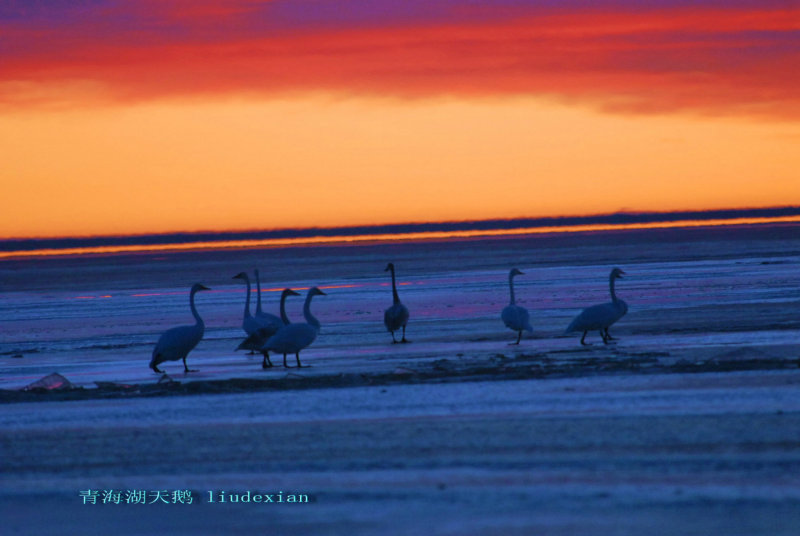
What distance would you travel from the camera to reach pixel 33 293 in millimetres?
43781

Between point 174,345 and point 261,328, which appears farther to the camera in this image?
point 261,328

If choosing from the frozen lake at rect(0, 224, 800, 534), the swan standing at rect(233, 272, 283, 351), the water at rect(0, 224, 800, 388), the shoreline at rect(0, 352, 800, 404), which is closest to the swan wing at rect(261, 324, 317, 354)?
the water at rect(0, 224, 800, 388)

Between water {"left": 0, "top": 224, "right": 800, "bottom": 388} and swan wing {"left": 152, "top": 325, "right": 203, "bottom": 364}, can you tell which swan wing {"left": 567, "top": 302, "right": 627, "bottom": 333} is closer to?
water {"left": 0, "top": 224, "right": 800, "bottom": 388}

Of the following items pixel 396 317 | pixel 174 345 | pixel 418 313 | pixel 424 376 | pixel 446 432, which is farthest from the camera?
pixel 418 313

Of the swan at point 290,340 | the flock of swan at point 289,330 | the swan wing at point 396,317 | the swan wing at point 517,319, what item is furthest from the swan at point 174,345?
the swan wing at point 517,319

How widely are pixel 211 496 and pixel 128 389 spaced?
5963 mm

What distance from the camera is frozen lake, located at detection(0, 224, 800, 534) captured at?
25.3 feet

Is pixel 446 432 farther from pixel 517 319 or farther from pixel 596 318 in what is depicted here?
pixel 517 319

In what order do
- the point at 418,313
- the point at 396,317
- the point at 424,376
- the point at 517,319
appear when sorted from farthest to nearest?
the point at 418,313 → the point at 396,317 → the point at 517,319 → the point at 424,376

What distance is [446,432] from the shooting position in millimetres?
10156

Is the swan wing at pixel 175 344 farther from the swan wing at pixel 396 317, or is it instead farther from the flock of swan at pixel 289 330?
the swan wing at pixel 396 317

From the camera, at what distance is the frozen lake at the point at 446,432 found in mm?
7699

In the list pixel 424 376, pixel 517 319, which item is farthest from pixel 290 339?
pixel 517 319

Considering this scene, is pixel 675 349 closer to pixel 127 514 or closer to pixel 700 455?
pixel 700 455
